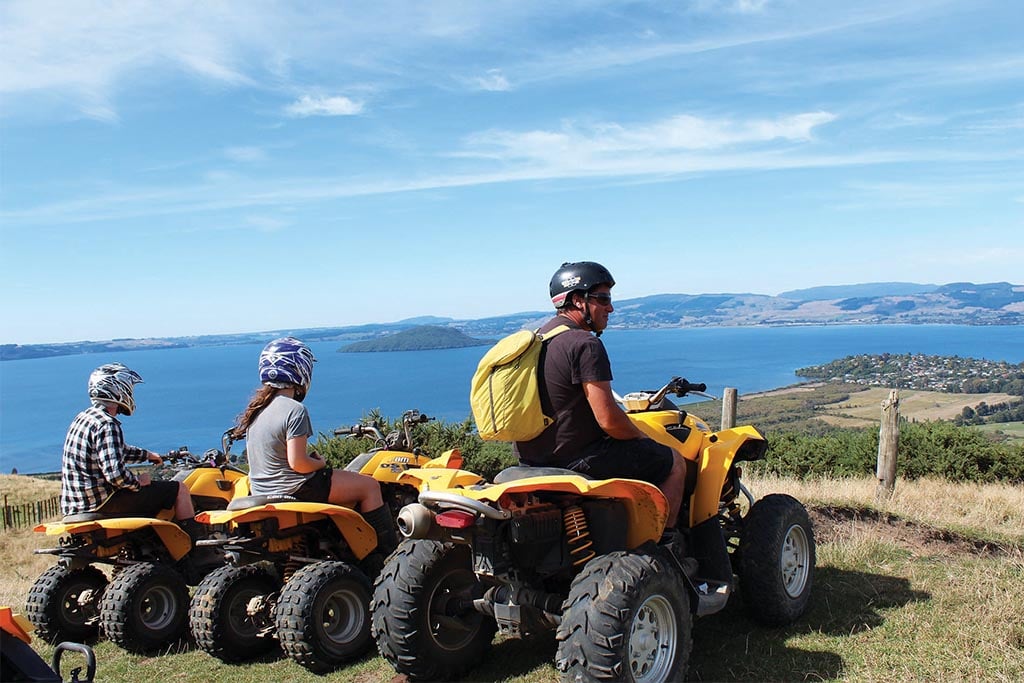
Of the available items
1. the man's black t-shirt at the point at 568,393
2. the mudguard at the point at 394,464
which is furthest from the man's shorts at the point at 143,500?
the man's black t-shirt at the point at 568,393

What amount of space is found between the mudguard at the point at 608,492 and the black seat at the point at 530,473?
90 millimetres

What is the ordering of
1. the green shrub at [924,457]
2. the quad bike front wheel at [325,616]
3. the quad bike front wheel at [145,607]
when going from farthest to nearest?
the green shrub at [924,457]
the quad bike front wheel at [145,607]
the quad bike front wheel at [325,616]

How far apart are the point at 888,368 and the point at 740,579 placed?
69.9 metres

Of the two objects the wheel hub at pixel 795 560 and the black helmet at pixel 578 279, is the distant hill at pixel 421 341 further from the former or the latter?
the black helmet at pixel 578 279

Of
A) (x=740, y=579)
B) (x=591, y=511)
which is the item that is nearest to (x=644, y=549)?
(x=591, y=511)

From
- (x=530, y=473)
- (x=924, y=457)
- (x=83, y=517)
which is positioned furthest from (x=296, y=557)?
(x=924, y=457)

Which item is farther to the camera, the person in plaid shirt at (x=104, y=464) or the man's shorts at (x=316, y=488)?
the person in plaid shirt at (x=104, y=464)

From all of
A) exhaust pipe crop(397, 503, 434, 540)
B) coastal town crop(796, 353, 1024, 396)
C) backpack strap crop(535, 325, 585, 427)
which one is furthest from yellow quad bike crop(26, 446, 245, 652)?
coastal town crop(796, 353, 1024, 396)

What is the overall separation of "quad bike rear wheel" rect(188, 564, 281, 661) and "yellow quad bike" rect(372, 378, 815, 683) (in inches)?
60.9

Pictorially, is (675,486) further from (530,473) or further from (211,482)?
(211,482)

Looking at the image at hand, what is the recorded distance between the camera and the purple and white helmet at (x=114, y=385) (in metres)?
6.58

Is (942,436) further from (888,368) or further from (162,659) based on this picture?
(888,368)

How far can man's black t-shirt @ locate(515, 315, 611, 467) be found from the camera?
4.38 metres

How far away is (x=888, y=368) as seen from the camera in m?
68.8
